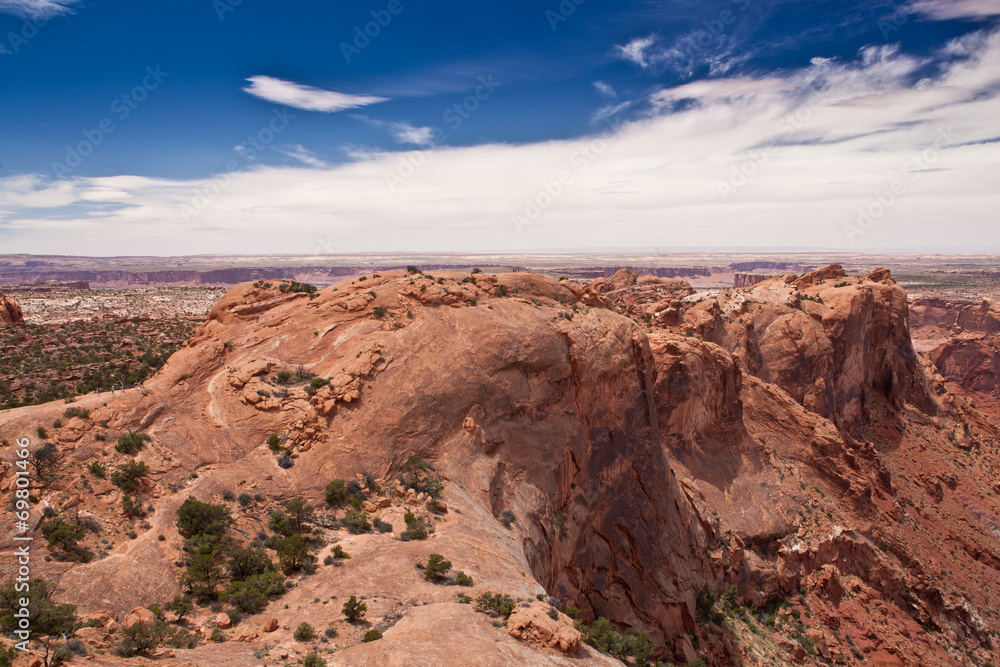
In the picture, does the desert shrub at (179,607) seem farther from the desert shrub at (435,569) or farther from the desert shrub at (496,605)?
the desert shrub at (496,605)

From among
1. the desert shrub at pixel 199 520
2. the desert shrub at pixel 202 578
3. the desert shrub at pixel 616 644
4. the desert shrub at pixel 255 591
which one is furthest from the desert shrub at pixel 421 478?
the desert shrub at pixel 616 644

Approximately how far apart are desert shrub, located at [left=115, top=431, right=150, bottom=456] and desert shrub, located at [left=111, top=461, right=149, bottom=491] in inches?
28.8

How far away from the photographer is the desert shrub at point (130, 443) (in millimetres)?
17156

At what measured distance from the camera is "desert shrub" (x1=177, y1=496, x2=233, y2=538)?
15.5m

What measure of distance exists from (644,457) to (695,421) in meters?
10.2

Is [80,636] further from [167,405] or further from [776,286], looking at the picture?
[776,286]

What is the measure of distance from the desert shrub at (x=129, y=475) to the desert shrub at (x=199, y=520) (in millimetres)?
1809

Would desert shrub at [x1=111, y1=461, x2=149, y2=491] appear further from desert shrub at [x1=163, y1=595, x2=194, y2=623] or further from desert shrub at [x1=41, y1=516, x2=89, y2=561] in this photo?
desert shrub at [x1=163, y1=595, x2=194, y2=623]

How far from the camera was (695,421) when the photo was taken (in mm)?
36375

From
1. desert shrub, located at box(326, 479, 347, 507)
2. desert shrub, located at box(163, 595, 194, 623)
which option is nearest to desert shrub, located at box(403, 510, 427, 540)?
desert shrub, located at box(326, 479, 347, 507)

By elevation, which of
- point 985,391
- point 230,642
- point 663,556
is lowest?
point 985,391

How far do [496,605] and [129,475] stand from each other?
12.3 meters

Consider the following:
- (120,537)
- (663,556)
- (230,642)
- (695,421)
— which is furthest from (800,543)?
(120,537)

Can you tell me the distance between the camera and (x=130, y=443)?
17.3 meters
